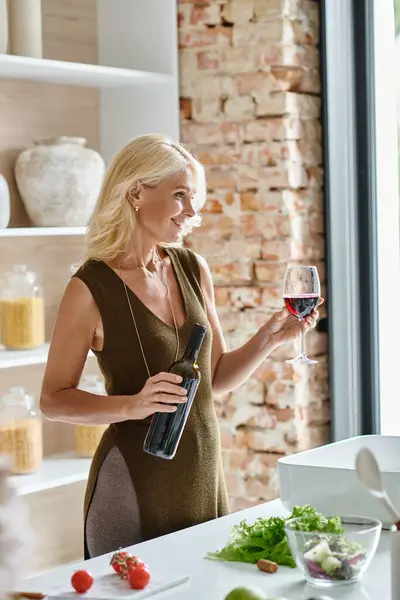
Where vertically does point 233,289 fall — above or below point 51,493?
above

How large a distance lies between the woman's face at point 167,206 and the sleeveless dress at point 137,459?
0.52 feet

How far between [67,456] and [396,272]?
139 cm

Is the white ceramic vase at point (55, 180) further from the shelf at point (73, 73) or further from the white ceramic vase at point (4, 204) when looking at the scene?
the shelf at point (73, 73)

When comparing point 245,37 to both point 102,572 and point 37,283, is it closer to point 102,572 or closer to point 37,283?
point 37,283

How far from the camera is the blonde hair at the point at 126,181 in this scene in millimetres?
2477

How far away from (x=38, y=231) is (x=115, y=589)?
1830 millimetres

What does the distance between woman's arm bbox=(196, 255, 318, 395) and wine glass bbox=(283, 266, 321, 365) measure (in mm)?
68

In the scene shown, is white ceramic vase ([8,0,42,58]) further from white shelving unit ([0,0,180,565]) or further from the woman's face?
the woman's face

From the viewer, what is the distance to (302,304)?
2320 mm

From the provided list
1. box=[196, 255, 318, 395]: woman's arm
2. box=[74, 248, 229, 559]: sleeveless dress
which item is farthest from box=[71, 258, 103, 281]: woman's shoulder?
box=[196, 255, 318, 395]: woman's arm

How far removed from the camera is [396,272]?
12.2ft

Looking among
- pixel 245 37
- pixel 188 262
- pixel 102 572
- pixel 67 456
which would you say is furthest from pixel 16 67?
pixel 102 572

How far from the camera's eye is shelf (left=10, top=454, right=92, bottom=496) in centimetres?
326

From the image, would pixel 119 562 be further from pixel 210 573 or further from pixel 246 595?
pixel 246 595
